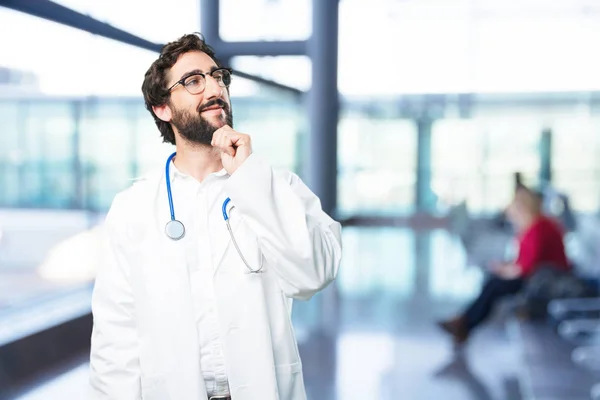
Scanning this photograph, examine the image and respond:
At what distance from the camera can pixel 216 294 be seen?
1.46 meters

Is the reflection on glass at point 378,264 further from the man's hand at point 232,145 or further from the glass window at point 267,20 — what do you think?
the man's hand at point 232,145

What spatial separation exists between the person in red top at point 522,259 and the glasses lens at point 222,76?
3795mm

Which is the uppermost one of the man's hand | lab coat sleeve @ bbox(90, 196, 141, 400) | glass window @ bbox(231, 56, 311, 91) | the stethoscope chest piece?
glass window @ bbox(231, 56, 311, 91)

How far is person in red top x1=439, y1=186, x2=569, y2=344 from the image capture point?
4.90m

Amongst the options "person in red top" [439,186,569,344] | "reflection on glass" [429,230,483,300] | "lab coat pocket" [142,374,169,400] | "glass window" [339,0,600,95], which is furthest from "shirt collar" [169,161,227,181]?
"glass window" [339,0,600,95]

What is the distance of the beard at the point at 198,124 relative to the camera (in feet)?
5.01

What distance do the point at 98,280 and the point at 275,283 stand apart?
40cm

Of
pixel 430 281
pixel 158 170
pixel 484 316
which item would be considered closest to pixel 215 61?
pixel 158 170

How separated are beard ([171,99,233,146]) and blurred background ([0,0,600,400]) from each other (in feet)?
1.04

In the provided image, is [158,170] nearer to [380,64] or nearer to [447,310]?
[447,310]

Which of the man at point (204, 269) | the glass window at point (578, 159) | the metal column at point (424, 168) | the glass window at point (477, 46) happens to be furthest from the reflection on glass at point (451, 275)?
the man at point (204, 269)

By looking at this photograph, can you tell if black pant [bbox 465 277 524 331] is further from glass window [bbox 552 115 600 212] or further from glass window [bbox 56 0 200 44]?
glass window [bbox 552 115 600 212]

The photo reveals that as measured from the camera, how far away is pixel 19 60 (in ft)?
15.2

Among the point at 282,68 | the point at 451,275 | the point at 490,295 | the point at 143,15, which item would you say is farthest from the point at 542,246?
the point at 282,68
